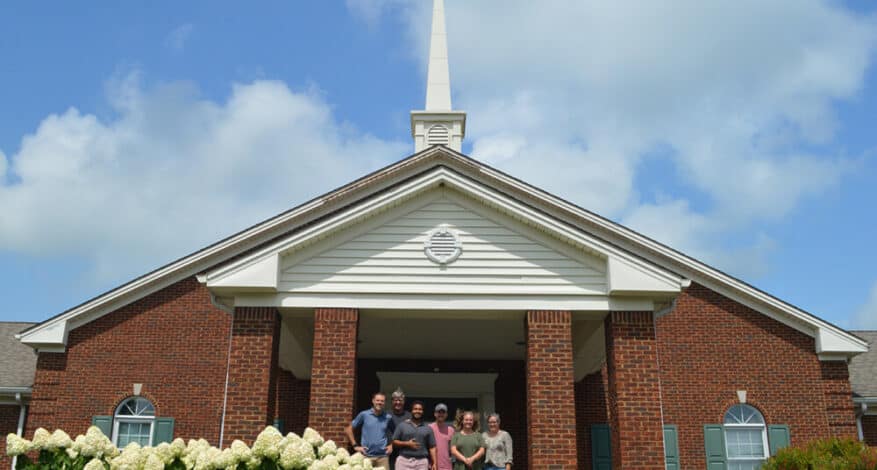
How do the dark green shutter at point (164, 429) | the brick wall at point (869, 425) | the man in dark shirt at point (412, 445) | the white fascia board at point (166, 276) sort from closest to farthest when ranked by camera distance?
1. the man in dark shirt at point (412, 445)
2. the dark green shutter at point (164, 429)
3. the white fascia board at point (166, 276)
4. the brick wall at point (869, 425)

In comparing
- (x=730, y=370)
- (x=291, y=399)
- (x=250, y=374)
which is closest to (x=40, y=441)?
(x=250, y=374)

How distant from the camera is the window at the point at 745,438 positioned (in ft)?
58.2

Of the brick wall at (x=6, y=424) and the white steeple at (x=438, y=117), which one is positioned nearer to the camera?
the brick wall at (x=6, y=424)

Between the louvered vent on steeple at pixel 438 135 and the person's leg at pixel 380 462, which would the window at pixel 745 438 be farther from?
the person's leg at pixel 380 462

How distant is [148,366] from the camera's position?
1791cm

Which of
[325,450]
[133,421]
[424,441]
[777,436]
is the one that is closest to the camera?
[325,450]

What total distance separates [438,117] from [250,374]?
12.1m

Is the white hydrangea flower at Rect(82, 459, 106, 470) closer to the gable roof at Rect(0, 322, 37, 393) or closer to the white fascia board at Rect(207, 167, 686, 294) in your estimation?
the white fascia board at Rect(207, 167, 686, 294)

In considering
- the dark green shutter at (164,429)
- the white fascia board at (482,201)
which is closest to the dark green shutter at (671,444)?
the white fascia board at (482,201)

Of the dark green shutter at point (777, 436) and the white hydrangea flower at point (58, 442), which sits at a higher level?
the dark green shutter at point (777, 436)

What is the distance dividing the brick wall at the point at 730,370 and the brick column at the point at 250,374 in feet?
33.5

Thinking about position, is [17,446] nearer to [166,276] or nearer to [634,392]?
[634,392]

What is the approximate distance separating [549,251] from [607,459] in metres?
8.32

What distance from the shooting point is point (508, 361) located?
17.8m
